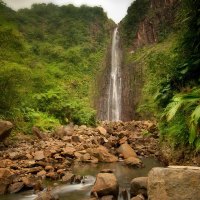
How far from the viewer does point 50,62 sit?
122 feet

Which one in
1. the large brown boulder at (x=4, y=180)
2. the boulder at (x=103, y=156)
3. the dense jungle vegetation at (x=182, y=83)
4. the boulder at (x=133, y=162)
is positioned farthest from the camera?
the boulder at (x=103, y=156)

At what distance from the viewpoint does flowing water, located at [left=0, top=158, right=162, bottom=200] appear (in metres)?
6.51

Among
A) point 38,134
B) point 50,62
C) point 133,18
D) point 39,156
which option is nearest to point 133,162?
Result: point 39,156

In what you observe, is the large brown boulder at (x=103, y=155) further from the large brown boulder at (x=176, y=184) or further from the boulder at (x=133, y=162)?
the large brown boulder at (x=176, y=184)

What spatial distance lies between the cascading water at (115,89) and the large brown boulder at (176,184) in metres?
24.6

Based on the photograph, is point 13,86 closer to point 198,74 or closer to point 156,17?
point 198,74

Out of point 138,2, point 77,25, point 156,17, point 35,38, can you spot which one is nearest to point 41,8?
point 77,25

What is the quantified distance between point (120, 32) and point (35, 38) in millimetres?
15476

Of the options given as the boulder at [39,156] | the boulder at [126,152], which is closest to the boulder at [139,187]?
the boulder at [39,156]

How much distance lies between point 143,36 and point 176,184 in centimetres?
4208

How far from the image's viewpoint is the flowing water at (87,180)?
6515 mm

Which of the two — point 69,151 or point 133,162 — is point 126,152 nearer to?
point 133,162

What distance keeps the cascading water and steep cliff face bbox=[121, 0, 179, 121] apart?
0.70 meters

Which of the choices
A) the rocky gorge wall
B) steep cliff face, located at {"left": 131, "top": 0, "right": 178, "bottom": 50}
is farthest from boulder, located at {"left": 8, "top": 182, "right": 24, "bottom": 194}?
steep cliff face, located at {"left": 131, "top": 0, "right": 178, "bottom": 50}
